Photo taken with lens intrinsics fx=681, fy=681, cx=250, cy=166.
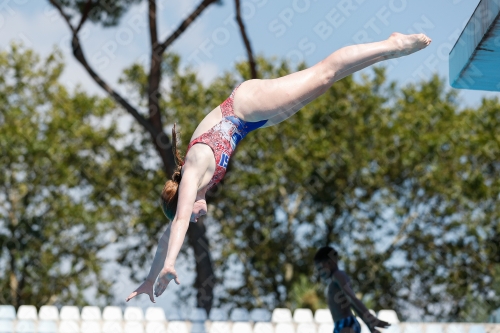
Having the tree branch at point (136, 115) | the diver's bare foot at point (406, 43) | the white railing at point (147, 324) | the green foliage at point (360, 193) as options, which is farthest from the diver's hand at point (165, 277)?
the green foliage at point (360, 193)

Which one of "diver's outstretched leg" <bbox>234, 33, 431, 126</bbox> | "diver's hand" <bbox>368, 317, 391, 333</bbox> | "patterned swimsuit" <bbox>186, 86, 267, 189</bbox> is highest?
"diver's outstretched leg" <bbox>234, 33, 431, 126</bbox>

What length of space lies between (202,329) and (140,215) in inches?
382

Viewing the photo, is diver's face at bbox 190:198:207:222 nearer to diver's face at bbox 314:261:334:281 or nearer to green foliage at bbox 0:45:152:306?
diver's face at bbox 314:261:334:281

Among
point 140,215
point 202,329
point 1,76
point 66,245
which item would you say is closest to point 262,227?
point 140,215

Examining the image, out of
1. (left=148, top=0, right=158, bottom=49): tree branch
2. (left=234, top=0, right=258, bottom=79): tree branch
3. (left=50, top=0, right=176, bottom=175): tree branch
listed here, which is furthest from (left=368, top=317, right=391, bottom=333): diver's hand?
(left=148, top=0, right=158, bottom=49): tree branch

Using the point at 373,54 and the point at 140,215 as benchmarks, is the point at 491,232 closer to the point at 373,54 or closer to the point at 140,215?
the point at 140,215

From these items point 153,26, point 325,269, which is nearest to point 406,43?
point 325,269

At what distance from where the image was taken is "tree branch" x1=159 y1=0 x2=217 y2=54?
1194cm

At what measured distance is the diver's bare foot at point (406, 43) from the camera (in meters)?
3.89

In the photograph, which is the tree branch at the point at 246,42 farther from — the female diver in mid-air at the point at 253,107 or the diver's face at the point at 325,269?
the female diver in mid-air at the point at 253,107

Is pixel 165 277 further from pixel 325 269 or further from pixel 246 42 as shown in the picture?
pixel 246 42

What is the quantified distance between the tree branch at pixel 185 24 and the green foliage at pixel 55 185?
6.84 m

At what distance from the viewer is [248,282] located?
1842 centimetres

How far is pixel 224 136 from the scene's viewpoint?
3.90 m
